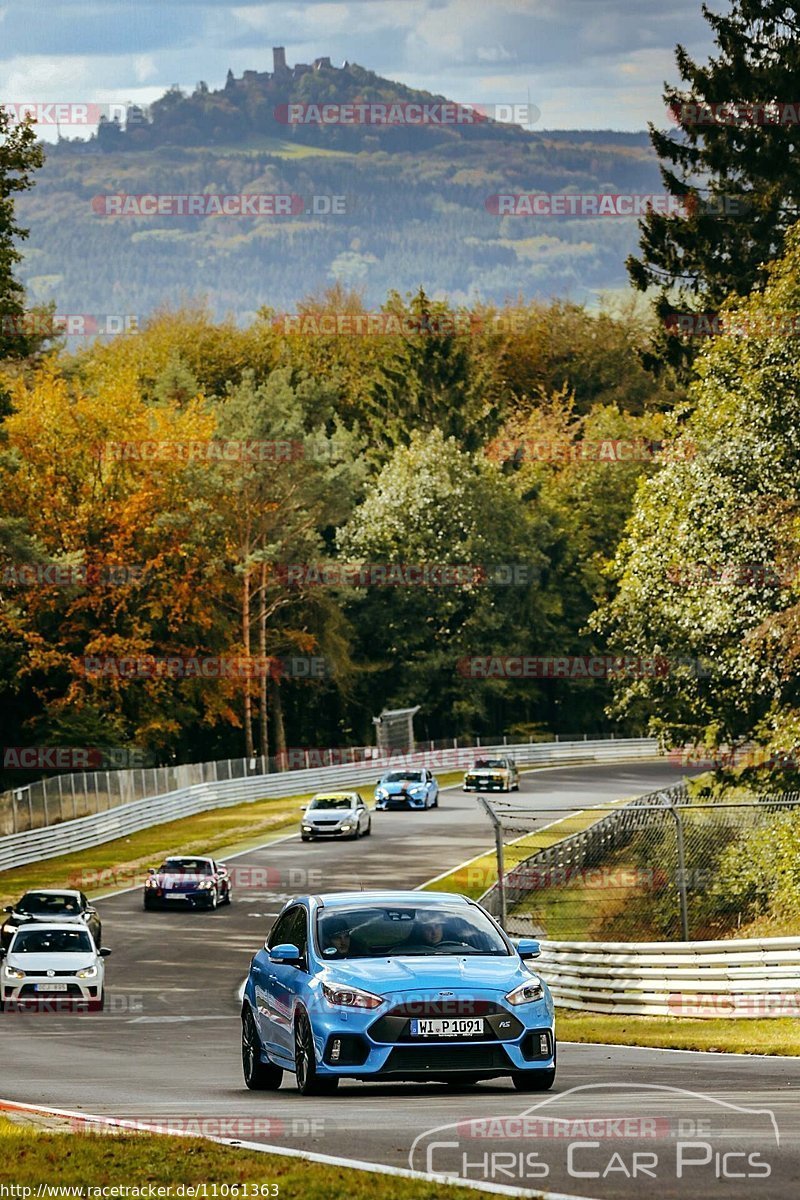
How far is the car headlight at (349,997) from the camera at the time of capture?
12531 mm

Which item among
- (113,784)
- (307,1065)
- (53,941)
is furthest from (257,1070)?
(113,784)

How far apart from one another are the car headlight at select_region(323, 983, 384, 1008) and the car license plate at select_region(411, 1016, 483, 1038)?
292mm

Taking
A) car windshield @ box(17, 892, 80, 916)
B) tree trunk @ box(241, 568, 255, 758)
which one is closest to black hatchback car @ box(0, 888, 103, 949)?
car windshield @ box(17, 892, 80, 916)

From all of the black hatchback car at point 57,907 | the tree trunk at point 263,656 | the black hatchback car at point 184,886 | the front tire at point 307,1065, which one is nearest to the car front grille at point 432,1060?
Result: the front tire at point 307,1065

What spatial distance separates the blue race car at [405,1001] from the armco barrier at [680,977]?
6857 millimetres

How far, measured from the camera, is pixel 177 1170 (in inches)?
374

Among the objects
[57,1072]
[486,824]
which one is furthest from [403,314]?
[57,1072]

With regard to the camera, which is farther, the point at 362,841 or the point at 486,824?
the point at 486,824

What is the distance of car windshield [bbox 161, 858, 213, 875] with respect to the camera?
4278 cm

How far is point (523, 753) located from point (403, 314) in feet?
110

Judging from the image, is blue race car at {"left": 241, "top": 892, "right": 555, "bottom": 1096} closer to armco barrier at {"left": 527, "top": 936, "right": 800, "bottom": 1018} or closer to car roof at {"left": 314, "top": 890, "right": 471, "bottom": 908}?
car roof at {"left": 314, "top": 890, "right": 471, "bottom": 908}

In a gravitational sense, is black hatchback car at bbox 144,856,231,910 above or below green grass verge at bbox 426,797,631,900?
above

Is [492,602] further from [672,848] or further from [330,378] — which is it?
[672,848]

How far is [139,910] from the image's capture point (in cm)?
4294
